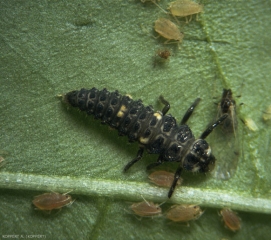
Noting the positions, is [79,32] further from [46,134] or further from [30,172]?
[30,172]

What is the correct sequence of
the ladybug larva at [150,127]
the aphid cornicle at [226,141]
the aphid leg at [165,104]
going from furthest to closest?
the aphid cornicle at [226,141] → the aphid leg at [165,104] → the ladybug larva at [150,127]

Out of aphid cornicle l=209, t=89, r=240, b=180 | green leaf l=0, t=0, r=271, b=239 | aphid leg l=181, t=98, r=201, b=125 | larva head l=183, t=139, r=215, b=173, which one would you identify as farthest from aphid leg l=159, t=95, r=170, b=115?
aphid cornicle l=209, t=89, r=240, b=180

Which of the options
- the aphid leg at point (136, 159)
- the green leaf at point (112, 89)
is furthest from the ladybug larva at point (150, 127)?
the green leaf at point (112, 89)

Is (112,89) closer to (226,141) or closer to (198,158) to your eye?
(198,158)

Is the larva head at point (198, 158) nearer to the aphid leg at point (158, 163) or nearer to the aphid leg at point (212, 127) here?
the aphid leg at point (212, 127)

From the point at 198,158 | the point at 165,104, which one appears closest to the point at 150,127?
the point at 165,104

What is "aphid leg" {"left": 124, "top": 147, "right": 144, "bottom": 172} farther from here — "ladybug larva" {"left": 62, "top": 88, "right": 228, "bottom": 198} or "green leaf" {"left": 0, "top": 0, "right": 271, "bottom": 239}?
"green leaf" {"left": 0, "top": 0, "right": 271, "bottom": 239}

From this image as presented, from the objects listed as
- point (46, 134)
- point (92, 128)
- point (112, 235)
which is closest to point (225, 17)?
point (92, 128)
